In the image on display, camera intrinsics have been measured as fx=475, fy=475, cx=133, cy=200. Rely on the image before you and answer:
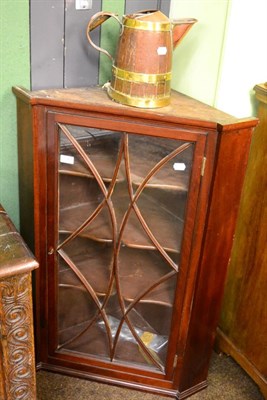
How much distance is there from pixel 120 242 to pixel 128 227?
61 mm

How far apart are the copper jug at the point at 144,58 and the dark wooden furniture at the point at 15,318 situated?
52cm

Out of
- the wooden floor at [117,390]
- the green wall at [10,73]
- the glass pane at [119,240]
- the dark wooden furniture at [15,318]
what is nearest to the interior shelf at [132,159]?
the glass pane at [119,240]

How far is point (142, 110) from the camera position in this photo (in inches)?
52.6

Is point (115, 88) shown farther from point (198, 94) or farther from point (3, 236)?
point (3, 236)

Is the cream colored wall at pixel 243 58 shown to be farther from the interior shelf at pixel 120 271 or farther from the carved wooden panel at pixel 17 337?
the carved wooden panel at pixel 17 337

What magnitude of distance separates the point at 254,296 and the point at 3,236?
39.3 inches

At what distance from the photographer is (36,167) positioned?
4.68 ft

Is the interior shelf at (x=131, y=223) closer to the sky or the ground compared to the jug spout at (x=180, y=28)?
closer to the ground

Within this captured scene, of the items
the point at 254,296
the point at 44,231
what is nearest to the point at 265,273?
the point at 254,296

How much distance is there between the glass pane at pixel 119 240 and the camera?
4.59 ft

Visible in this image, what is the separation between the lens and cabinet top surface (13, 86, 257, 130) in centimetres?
131

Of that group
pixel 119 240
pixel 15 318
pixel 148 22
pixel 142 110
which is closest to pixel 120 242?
pixel 119 240

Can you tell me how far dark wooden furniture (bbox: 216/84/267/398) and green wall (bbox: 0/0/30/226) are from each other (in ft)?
2.42

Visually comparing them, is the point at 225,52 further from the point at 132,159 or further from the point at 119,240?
the point at 119,240
